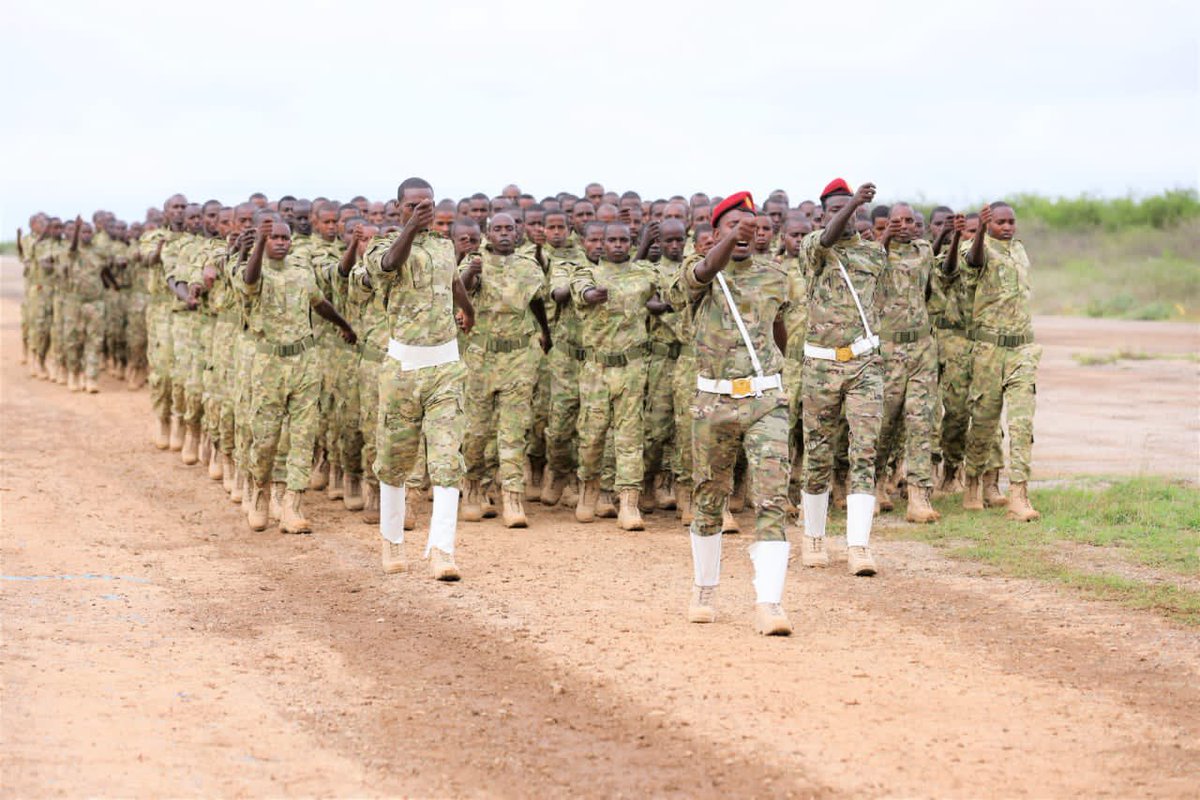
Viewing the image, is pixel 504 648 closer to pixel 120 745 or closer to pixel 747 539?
pixel 120 745

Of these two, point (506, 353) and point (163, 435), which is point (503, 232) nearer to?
point (506, 353)

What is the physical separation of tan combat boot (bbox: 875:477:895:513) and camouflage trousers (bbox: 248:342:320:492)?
4.47 m

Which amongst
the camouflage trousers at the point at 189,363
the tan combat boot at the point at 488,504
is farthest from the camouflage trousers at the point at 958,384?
the camouflage trousers at the point at 189,363

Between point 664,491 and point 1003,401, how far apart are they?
9.18ft

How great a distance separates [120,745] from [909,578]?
5311mm

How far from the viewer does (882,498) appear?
12.4 metres

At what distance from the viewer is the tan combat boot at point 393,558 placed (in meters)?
10.0

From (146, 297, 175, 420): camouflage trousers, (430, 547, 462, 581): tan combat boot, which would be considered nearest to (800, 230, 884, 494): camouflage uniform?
(430, 547, 462, 581): tan combat boot

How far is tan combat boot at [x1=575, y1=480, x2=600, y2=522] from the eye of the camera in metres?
12.2

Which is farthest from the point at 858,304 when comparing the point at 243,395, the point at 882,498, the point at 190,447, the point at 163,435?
the point at 163,435

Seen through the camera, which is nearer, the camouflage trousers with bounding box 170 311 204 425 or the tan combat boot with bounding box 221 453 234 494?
the tan combat boot with bounding box 221 453 234 494

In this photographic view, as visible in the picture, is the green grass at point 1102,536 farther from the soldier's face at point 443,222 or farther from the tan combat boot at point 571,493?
the soldier's face at point 443,222

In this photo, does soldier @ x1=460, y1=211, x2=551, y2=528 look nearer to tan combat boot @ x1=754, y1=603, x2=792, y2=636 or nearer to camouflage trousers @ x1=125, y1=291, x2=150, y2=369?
tan combat boot @ x1=754, y1=603, x2=792, y2=636

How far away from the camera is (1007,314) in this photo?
38.8 ft
